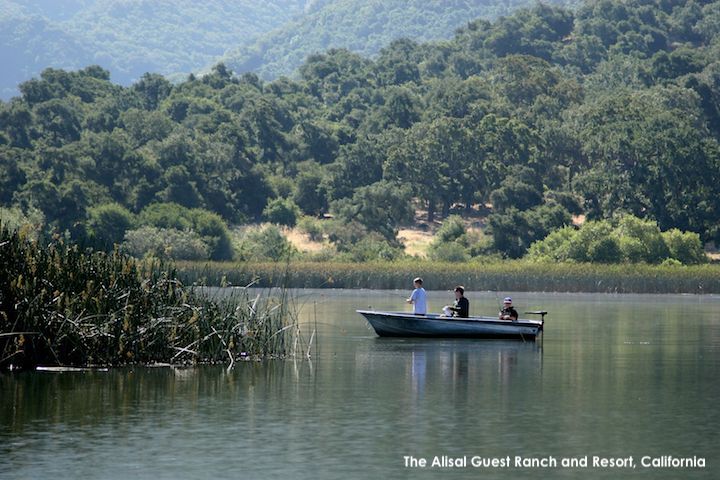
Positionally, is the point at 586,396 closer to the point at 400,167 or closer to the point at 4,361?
the point at 4,361

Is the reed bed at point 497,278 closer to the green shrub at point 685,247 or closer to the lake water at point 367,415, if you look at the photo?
the green shrub at point 685,247

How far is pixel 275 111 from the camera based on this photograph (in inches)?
5315

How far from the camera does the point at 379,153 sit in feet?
400

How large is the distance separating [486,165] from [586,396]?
8922cm

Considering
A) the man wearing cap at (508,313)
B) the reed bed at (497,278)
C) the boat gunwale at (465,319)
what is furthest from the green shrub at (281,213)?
the boat gunwale at (465,319)

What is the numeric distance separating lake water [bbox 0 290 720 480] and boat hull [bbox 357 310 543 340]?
7.93 ft

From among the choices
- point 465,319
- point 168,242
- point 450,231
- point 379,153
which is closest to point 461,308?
point 465,319

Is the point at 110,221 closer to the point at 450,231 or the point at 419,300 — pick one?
the point at 450,231

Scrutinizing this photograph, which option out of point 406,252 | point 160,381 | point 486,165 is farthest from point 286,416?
point 486,165

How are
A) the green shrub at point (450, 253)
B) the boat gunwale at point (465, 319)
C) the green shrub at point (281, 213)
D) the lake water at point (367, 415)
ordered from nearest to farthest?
the lake water at point (367, 415)
the boat gunwale at point (465, 319)
the green shrub at point (450, 253)
the green shrub at point (281, 213)

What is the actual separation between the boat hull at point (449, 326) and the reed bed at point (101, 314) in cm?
949

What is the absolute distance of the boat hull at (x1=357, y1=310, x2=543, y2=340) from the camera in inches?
1612

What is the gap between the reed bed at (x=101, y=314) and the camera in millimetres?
27438

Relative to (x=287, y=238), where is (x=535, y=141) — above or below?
above
